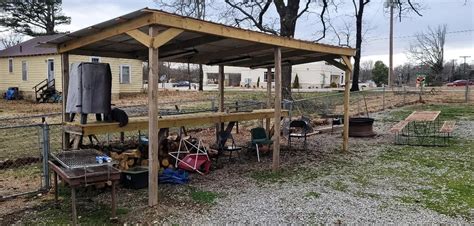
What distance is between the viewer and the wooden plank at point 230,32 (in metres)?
4.90

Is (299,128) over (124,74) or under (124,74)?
under

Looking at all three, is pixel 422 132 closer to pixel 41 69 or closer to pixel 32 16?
pixel 41 69

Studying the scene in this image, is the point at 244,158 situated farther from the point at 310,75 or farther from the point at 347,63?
the point at 310,75

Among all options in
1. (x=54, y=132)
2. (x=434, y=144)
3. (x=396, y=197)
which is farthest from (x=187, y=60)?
(x=434, y=144)

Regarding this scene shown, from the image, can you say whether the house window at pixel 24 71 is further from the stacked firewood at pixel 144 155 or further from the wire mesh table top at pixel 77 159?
the wire mesh table top at pixel 77 159

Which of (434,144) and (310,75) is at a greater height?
(310,75)

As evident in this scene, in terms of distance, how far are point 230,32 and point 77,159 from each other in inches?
113

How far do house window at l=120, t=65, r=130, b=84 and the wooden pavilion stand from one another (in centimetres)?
1605

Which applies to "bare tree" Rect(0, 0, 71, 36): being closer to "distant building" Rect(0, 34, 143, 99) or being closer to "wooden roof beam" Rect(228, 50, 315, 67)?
"distant building" Rect(0, 34, 143, 99)

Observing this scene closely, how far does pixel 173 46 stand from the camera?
7.24 meters

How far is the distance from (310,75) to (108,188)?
46318 millimetres

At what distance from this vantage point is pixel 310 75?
50.2m

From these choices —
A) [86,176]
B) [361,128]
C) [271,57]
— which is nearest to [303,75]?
[361,128]

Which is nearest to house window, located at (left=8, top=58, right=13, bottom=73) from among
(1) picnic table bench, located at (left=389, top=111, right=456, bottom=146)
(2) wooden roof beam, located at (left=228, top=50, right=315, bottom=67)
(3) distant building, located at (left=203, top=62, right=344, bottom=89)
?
(2) wooden roof beam, located at (left=228, top=50, right=315, bottom=67)
